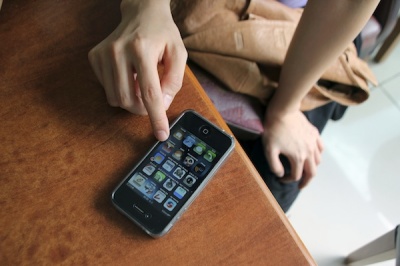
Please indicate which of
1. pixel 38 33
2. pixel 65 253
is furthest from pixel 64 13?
pixel 65 253

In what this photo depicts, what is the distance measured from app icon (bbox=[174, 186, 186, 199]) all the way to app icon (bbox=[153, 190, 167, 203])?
13mm

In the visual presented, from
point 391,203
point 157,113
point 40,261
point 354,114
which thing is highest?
point 157,113

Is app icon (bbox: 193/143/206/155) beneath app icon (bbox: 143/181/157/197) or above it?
above

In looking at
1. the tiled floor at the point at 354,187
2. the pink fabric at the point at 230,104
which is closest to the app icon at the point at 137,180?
the pink fabric at the point at 230,104

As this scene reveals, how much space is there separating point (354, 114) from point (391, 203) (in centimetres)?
29

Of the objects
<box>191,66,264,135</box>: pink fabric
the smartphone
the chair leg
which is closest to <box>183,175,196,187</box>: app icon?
the smartphone

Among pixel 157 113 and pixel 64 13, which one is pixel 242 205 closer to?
pixel 157 113

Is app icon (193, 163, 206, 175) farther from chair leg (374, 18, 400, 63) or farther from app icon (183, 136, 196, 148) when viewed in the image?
chair leg (374, 18, 400, 63)

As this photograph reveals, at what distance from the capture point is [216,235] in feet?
1.22

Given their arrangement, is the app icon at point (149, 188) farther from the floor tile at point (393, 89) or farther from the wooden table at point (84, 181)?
the floor tile at point (393, 89)

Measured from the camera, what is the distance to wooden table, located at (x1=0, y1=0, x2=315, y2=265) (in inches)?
14.4

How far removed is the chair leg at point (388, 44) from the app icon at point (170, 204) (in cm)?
106

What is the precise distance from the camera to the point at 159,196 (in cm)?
40

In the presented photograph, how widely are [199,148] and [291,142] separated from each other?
0.26m
